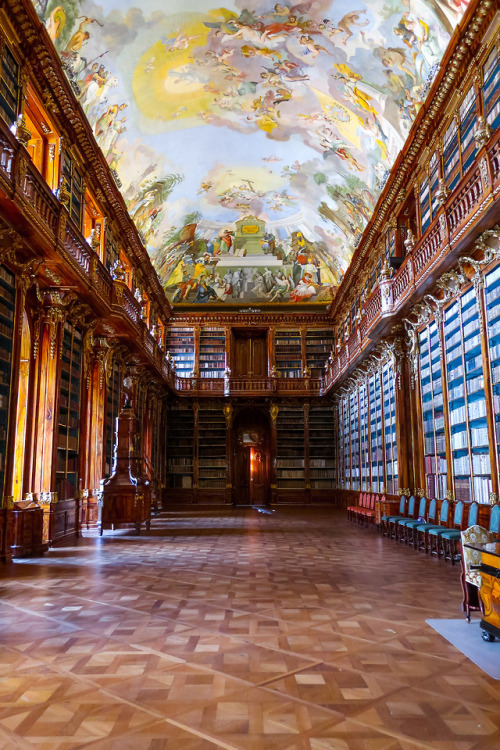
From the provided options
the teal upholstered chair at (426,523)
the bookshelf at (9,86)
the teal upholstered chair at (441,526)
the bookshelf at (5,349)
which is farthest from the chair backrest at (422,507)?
the bookshelf at (9,86)

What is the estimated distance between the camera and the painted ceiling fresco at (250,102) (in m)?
10.1

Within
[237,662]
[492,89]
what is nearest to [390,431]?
[492,89]

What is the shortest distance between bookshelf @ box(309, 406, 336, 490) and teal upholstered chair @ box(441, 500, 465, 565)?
41.8 ft

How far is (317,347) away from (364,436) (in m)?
6.40

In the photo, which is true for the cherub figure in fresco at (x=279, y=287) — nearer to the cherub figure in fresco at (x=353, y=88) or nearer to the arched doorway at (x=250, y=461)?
the arched doorway at (x=250, y=461)

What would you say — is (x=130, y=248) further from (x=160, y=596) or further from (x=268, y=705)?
(x=268, y=705)

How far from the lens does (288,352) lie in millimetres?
→ 21484

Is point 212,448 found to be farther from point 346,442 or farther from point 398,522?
point 398,522

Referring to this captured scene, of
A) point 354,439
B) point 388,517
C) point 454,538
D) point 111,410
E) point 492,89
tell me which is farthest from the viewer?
point 354,439

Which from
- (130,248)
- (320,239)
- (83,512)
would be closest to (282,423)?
(320,239)

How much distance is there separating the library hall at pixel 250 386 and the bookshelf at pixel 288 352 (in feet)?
1.53

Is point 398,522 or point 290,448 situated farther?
point 290,448

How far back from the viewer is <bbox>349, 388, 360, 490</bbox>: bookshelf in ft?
55.1

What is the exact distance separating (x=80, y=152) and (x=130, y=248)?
455 cm
